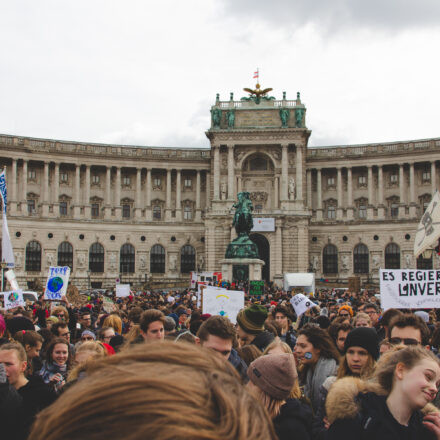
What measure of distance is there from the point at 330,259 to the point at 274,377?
2662 inches

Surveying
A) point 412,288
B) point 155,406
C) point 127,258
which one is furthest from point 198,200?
point 155,406

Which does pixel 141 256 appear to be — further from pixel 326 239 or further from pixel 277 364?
pixel 277 364

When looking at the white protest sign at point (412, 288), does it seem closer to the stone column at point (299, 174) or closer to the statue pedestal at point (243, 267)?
the statue pedestal at point (243, 267)

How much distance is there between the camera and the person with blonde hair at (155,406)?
144 centimetres

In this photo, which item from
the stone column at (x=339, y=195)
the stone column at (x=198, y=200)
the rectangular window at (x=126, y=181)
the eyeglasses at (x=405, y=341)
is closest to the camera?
the eyeglasses at (x=405, y=341)

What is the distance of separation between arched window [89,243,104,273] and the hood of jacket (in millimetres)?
66833

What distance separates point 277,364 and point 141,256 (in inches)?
2649

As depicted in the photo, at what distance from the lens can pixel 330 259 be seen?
71.2 m

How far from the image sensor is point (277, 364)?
16.0ft

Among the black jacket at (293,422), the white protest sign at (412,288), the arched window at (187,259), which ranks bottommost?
the black jacket at (293,422)

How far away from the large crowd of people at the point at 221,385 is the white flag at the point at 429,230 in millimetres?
6599

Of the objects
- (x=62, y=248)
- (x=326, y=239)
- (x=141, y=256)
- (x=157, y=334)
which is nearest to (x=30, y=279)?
(x=62, y=248)

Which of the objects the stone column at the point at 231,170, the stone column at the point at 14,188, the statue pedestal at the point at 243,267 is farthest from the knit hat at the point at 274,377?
the stone column at the point at 14,188

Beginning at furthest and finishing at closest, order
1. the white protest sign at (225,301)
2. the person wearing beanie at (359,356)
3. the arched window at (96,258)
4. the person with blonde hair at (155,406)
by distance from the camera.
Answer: the arched window at (96,258)
the white protest sign at (225,301)
the person wearing beanie at (359,356)
the person with blonde hair at (155,406)
